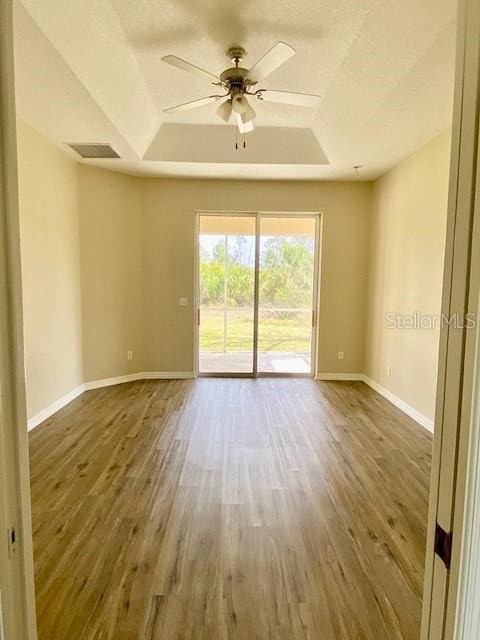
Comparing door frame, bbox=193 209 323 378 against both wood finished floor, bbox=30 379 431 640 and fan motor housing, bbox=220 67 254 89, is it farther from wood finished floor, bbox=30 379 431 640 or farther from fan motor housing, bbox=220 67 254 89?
fan motor housing, bbox=220 67 254 89

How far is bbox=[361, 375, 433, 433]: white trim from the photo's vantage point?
12.1 feet

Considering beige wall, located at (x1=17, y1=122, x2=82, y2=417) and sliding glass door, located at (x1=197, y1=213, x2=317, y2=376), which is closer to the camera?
beige wall, located at (x1=17, y1=122, x2=82, y2=417)

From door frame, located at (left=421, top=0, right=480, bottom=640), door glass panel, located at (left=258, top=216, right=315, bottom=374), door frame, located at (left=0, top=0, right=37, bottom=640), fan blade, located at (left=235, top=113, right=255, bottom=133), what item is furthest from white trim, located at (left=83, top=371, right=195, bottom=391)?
door frame, located at (left=421, top=0, right=480, bottom=640)

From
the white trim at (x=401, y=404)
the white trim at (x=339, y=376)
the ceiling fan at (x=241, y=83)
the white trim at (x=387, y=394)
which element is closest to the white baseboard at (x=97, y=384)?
the white trim at (x=339, y=376)

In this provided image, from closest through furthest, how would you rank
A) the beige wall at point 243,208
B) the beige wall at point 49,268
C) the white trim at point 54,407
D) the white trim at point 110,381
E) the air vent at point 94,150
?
the beige wall at point 49,268, the white trim at point 54,407, the air vent at point 94,150, the white trim at point 110,381, the beige wall at point 243,208

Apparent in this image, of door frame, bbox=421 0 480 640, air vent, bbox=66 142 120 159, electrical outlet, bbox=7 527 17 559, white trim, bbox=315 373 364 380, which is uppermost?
air vent, bbox=66 142 120 159

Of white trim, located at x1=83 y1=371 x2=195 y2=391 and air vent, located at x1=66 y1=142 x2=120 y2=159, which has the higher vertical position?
air vent, located at x1=66 y1=142 x2=120 y2=159

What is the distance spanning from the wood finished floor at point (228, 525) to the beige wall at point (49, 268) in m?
0.57

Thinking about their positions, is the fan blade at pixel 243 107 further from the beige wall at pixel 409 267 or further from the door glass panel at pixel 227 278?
the door glass panel at pixel 227 278

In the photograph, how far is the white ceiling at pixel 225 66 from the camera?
2170 millimetres

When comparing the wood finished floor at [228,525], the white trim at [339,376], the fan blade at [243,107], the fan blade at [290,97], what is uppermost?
the fan blade at [290,97]

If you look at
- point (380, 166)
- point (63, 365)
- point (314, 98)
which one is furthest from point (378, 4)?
point (63, 365)

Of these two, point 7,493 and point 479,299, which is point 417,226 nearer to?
point 479,299

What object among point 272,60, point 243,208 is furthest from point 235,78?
point 243,208
